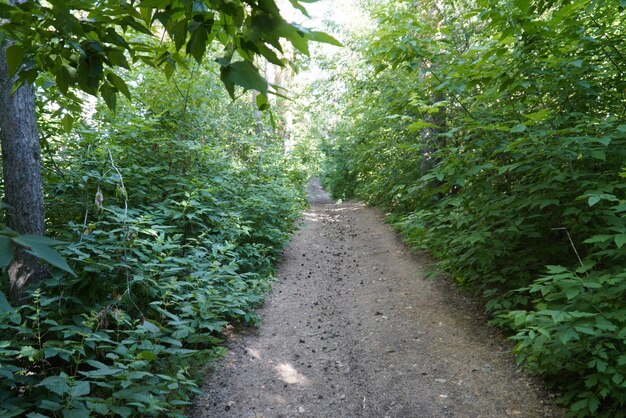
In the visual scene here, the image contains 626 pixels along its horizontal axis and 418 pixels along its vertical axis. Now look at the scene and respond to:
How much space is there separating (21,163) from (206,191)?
83.6 inches

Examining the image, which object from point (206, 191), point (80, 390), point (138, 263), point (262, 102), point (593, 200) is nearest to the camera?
point (262, 102)

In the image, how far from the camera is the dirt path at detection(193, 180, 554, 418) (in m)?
3.49

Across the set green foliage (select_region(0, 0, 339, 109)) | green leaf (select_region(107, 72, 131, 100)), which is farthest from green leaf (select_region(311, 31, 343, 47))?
green leaf (select_region(107, 72, 131, 100))

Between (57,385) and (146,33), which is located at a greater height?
(146,33)

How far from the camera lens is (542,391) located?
3.36m

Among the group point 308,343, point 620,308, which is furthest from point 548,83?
point 308,343

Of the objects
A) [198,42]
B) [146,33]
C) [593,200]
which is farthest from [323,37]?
[593,200]

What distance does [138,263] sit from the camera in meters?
3.49

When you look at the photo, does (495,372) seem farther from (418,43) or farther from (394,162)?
(394,162)

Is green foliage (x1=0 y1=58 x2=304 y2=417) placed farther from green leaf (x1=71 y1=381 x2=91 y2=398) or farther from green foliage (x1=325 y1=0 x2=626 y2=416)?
green foliage (x1=325 y1=0 x2=626 y2=416)

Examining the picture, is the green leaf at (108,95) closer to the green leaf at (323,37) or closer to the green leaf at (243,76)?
the green leaf at (243,76)

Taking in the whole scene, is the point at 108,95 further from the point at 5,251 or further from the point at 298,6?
the point at 5,251

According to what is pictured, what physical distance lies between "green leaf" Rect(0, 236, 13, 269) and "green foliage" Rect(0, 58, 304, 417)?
26mm

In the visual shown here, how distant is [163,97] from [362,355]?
5.35m
